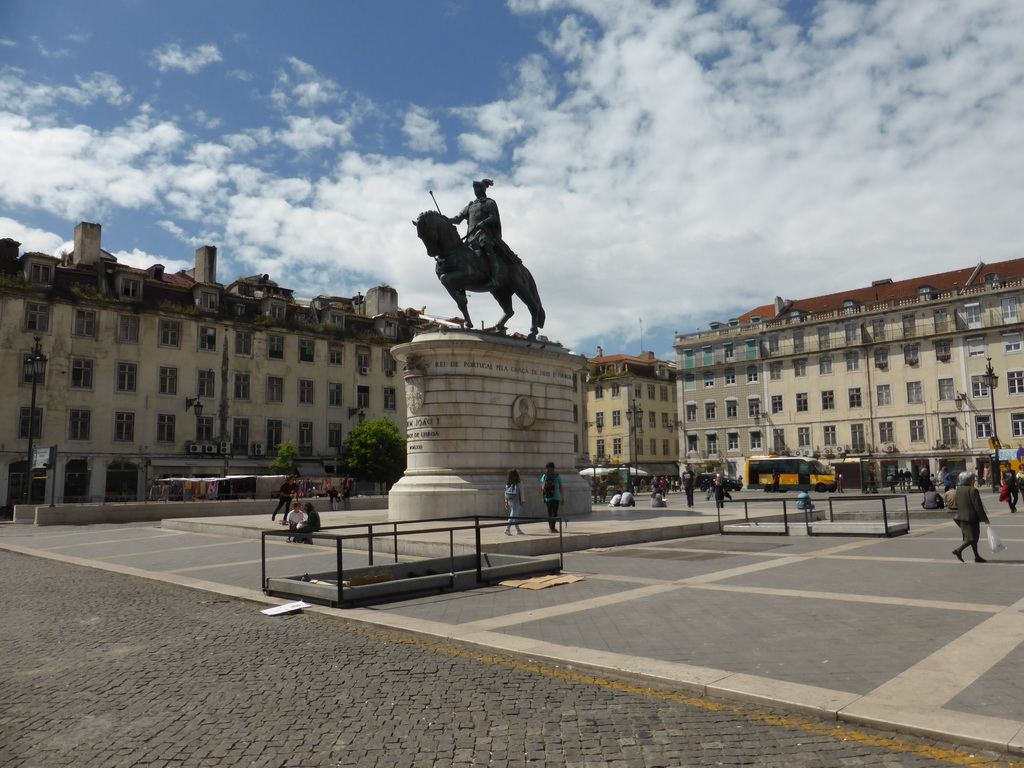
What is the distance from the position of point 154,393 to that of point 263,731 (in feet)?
163

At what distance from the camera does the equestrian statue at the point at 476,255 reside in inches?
906

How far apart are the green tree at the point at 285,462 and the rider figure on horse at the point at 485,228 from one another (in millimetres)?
31835

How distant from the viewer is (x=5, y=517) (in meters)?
41.1

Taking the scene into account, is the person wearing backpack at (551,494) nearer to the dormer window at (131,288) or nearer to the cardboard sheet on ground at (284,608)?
the cardboard sheet on ground at (284,608)

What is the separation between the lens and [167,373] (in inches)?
1988

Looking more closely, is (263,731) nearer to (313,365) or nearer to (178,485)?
(178,485)

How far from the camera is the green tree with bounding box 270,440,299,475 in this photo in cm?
5059

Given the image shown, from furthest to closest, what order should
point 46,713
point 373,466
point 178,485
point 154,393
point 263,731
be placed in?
point 373,466 < point 154,393 < point 178,485 < point 46,713 < point 263,731

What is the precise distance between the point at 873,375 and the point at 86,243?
6389 centimetres

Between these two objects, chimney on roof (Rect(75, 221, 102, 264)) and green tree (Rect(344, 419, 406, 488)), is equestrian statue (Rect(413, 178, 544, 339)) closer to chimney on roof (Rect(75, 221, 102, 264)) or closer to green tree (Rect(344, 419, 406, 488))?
green tree (Rect(344, 419, 406, 488))

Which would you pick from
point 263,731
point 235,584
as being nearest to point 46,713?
point 263,731

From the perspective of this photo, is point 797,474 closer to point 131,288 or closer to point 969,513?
point 969,513

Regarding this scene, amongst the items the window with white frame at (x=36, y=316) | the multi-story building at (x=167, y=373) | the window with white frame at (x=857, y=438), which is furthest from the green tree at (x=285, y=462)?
the window with white frame at (x=857, y=438)

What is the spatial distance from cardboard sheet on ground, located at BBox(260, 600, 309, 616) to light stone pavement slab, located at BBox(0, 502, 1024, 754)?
507 mm
